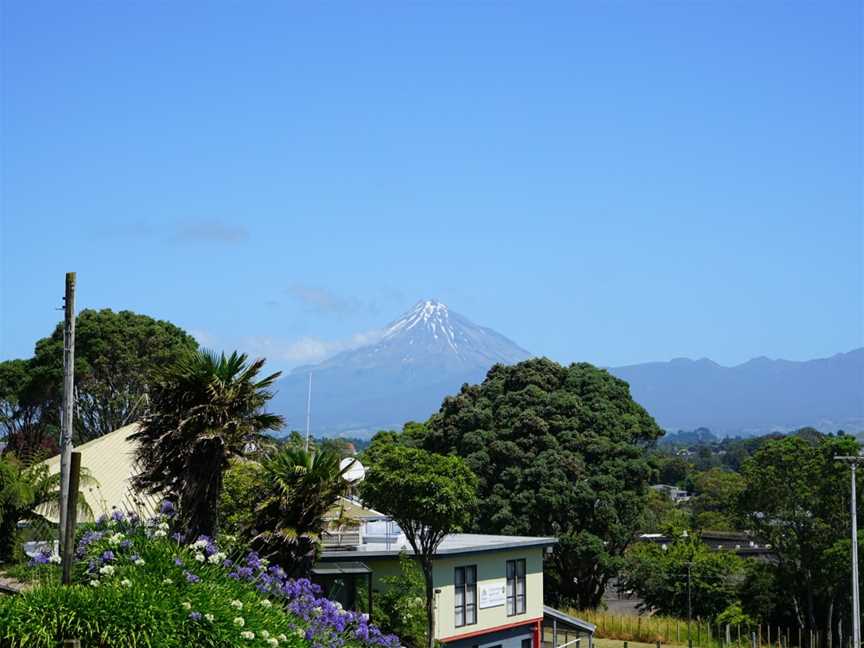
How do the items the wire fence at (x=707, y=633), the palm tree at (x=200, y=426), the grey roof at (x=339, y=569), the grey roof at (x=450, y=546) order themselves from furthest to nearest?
1. the wire fence at (x=707, y=633)
2. the grey roof at (x=450, y=546)
3. the grey roof at (x=339, y=569)
4. the palm tree at (x=200, y=426)

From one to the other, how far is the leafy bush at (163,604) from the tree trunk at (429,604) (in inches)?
612

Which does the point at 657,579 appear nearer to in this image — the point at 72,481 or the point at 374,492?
the point at 374,492

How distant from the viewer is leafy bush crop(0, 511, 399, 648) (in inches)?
568

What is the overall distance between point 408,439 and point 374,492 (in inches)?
1299

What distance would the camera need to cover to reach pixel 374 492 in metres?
36.6

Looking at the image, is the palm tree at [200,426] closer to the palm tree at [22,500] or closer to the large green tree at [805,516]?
the palm tree at [22,500]

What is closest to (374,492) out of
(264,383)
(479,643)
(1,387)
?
(479,643)

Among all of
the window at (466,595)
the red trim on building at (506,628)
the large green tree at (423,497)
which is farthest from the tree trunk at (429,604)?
the window at (466,595)

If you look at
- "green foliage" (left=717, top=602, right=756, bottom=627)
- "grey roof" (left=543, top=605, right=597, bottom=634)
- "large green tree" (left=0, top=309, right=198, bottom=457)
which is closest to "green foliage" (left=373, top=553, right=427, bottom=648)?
"grey roof" (left=543, top=605, right=597, bottom=634)

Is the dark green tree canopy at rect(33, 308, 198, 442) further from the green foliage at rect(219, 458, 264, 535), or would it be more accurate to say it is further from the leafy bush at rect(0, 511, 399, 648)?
the leafy bush at rect(0, 511, 399, 648)

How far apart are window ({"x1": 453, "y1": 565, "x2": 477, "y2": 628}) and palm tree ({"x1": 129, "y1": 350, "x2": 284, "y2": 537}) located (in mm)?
18587

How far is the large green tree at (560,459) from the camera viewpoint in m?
57.2

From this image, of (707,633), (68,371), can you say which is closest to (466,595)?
(707,633)

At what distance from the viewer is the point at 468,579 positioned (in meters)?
39.4
